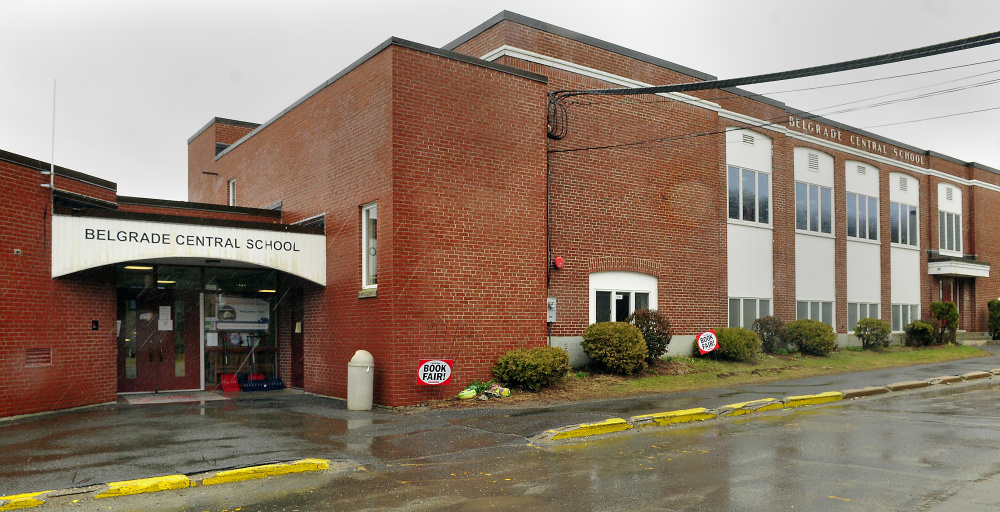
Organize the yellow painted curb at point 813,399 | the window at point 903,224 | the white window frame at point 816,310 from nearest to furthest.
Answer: the yellow painted curb at point 813,399 → the white window frame at point 816,310 → the window at point 903,224

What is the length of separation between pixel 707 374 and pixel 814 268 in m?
9.83

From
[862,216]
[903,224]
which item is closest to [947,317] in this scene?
[903,224]

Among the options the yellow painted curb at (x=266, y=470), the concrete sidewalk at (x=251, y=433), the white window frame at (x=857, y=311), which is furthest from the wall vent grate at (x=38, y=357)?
the white window frame at (x=857, y=311)

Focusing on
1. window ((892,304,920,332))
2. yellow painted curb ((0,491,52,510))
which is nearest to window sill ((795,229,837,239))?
window ((892,304,920,332))

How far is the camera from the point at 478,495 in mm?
8375

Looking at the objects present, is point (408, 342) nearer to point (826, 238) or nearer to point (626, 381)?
point (626, 381)

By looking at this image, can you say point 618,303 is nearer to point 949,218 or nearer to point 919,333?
point 919,333

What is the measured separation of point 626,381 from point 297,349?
28.0 ft

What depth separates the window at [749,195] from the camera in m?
24.8

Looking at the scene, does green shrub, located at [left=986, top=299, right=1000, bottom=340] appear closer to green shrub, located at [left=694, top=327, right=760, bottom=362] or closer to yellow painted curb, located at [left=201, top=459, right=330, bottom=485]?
green shrub, located at [left=694, top=327, right=760, bottom=362]

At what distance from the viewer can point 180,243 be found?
15.9m

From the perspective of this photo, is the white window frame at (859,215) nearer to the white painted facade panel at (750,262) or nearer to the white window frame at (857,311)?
the white window frame at (857,311)

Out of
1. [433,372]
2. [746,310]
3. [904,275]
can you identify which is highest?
[904,275]

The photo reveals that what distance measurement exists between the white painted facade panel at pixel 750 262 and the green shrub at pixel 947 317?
11.9 metres
